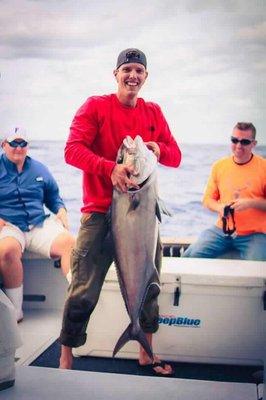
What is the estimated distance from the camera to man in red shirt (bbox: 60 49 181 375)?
5.16 ft

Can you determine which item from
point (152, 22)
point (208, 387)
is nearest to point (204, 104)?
point (152, 22)

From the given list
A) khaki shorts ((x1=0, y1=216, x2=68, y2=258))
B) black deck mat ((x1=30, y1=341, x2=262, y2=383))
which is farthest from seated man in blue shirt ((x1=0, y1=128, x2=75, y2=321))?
black deck mat ((x1=30, y1=341, x2=262, y2=383))

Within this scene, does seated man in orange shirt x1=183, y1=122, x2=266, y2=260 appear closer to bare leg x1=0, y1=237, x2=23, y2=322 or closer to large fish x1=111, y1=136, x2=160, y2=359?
large fish x1=111, y1=136, x2=160, y2=359

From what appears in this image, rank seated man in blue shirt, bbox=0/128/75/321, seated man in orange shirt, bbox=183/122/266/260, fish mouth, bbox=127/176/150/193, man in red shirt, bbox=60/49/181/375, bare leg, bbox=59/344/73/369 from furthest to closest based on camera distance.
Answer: seated man in blue shirt, bbox=0/128/75/321
seated man in orange shirt, bbox=183/122/266/260
bare leg, bbox=59/344/73/369
man in red shirt, bbox=60/49/181/375
fish mouth, bbox=127/176/150/193

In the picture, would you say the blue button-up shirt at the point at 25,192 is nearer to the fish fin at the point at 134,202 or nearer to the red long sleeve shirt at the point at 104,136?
the red long sleeve shirt at the point at 104,136

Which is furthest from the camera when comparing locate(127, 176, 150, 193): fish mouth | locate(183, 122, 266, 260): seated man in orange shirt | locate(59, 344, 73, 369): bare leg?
locate(183, 122, 266, 260): seated man in orange shirt

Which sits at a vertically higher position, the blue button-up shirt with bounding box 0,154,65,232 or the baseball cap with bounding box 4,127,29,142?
the baseball cap with bounding box 4,127,29,142

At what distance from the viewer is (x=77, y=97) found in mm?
1769

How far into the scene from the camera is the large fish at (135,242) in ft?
4.91

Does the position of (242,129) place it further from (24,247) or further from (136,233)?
(24,247)

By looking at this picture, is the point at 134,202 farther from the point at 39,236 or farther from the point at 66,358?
the point at 39,236

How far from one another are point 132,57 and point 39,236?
37.7 inches

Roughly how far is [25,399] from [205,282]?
0.75m

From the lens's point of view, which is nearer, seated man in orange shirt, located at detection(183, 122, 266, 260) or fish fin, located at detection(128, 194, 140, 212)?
fish fin, located at detection(128, 194, 140, 212)
